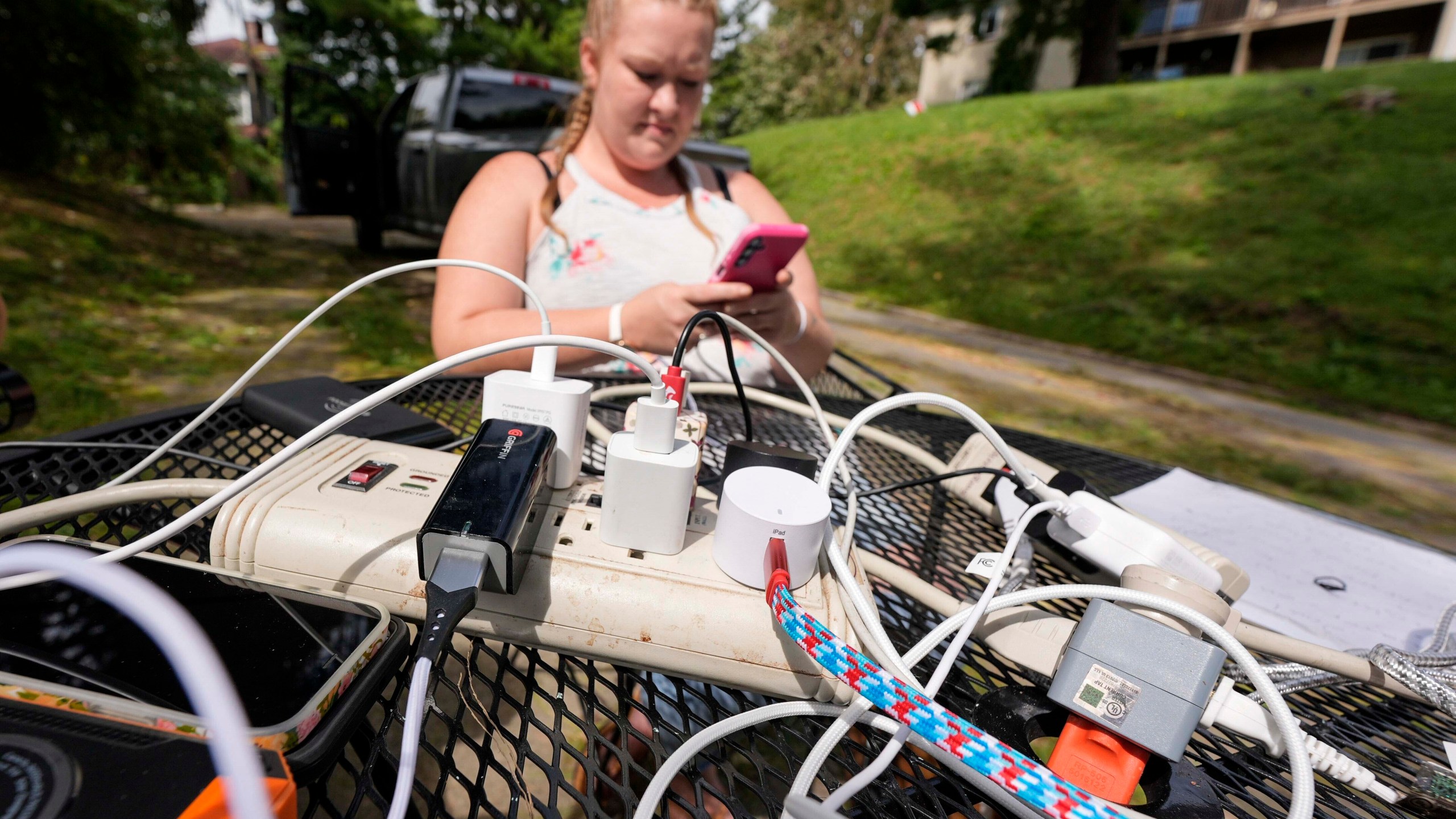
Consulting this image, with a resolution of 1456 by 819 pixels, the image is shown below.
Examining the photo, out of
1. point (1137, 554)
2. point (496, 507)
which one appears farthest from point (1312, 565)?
point (496, 507)

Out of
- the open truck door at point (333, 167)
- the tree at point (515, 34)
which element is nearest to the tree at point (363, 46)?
the tree at point (515, 34)

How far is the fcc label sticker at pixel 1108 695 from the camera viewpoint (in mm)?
322

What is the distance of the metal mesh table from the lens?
33 centimetres

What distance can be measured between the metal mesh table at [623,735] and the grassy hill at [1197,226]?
4.88m

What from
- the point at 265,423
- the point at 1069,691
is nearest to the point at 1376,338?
the point at 1069,691

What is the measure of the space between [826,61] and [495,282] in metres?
18.2

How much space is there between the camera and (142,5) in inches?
189

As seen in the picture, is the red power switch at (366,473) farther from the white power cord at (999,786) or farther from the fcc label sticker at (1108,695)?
the fcc label sticker at (1108,695)

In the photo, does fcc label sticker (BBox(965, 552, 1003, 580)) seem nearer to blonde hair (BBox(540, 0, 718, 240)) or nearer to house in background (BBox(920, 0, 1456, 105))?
blonde hair (BBox(540, 0, 718, 240))

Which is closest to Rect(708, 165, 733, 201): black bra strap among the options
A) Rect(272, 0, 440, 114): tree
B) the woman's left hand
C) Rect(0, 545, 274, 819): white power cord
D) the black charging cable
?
the woman's left hand

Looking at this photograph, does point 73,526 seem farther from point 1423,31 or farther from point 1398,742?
point 1423,31

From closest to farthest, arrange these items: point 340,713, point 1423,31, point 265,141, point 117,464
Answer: point 340,713
point 117,464
point 1423,31
point 265,141

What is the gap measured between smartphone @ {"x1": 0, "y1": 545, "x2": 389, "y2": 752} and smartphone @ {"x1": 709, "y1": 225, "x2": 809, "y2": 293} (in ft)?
1.87

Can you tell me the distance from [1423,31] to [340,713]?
17.6 metres
